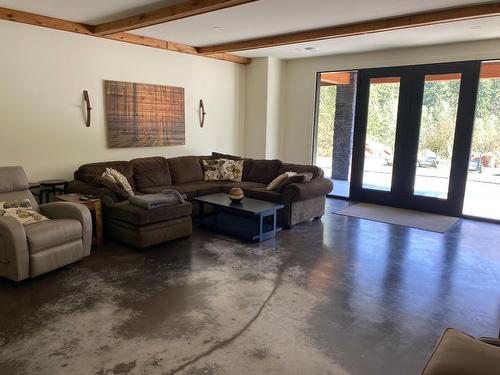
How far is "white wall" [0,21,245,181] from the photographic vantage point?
14.4 ft

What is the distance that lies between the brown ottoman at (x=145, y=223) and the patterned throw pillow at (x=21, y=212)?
76cm

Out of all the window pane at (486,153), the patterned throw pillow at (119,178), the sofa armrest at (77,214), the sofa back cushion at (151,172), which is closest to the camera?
the sofa armrest at (77,214)

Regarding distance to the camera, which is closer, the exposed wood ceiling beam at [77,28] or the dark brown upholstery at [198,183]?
the exposed wood ceiling beam at [77,28]

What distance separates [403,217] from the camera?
5848mm

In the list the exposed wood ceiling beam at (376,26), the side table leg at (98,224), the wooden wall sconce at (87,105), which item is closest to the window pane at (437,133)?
the exposed wood ceiling beam at (376,26)

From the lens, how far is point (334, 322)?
2756 millimetres

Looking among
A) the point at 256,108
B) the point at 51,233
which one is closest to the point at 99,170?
the point at 51,233

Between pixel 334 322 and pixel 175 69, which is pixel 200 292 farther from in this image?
pixel 175 69

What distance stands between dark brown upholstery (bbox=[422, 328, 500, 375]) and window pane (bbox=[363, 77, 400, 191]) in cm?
508

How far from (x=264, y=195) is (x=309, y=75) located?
307 centimetres

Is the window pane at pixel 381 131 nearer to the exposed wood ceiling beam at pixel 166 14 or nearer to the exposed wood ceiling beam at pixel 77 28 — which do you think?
the exposed wood ceiling beam at pixel 77 28

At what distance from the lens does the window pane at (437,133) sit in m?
5.77

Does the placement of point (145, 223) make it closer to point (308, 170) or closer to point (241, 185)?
point (241, 185)

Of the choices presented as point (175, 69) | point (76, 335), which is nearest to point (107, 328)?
point (76, 335)
